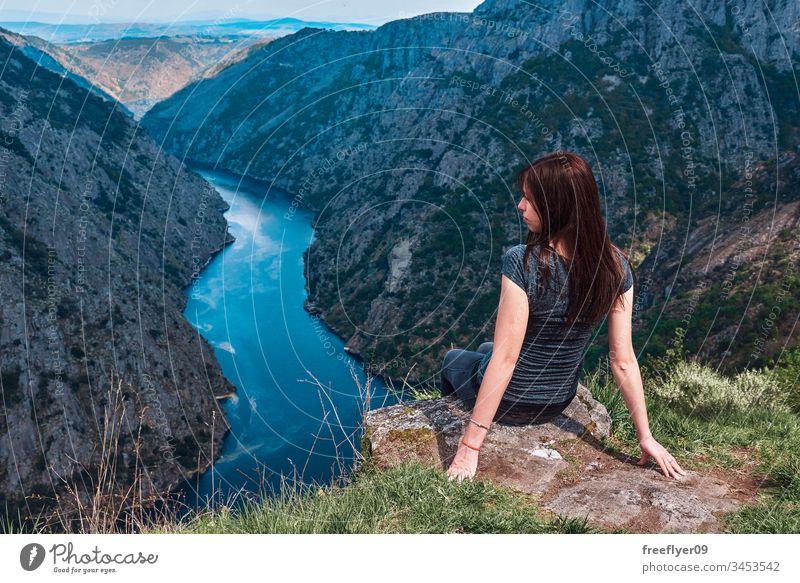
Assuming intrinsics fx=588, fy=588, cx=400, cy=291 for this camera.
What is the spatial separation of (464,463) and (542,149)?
9491 cm

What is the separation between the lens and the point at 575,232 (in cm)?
454

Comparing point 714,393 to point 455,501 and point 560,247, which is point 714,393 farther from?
point 455,501

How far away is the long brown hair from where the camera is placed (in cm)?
438

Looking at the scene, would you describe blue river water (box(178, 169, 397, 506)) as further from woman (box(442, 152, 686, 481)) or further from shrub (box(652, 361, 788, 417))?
woman (box(442, 152, 686, 481))

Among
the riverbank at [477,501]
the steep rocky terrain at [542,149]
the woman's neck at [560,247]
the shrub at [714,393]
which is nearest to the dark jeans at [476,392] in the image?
the riverbank at [477,501]

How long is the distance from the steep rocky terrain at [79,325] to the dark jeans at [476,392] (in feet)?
139

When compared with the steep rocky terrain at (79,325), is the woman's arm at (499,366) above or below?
above

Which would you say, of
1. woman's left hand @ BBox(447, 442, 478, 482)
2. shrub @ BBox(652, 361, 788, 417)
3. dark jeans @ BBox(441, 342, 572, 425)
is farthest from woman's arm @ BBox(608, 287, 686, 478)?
shrub @ BBox(652, 361, 788, 417)

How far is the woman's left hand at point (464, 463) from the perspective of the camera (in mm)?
4824

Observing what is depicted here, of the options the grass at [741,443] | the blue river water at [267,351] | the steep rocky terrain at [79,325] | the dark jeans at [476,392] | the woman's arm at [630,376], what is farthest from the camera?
the blue river water at [267,351]

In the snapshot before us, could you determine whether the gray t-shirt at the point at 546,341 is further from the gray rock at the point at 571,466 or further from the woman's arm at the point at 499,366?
the gray rock at the point at 571,466

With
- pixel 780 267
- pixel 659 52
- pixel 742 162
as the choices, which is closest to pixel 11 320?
pixel 780 267

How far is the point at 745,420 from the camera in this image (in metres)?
6.44
